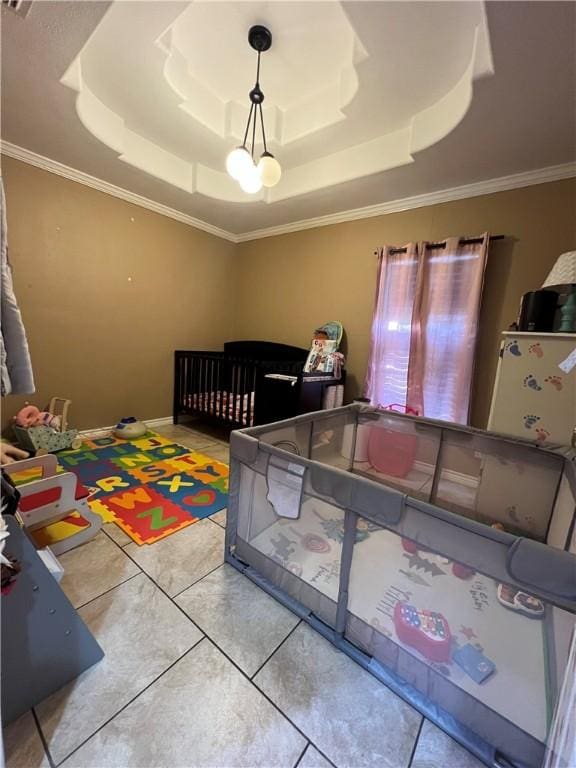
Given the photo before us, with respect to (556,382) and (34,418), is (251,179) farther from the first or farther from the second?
(34,418)

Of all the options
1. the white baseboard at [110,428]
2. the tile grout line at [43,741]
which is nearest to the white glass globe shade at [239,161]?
the tile grout line at [43,741]

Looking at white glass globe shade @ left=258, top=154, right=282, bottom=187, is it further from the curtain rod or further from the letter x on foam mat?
the letter x on foam mat

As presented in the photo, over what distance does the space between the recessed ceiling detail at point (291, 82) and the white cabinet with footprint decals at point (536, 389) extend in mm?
1352

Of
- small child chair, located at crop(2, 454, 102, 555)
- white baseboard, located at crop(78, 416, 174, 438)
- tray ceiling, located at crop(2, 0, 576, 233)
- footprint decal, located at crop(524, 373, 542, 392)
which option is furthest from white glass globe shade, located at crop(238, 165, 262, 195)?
white baseboard, located at crop(78, 416, 174, 438)

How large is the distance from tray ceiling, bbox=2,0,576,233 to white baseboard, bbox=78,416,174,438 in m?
2.27

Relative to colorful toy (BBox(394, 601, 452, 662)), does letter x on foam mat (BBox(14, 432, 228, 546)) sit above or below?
below

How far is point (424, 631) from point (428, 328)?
85.7 inches

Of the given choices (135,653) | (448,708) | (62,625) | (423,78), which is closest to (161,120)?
(423,78)

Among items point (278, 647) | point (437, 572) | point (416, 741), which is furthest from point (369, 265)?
point (416, 741)

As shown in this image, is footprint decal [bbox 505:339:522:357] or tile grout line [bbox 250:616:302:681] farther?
footprint decal [bbox 505:339:522:357]

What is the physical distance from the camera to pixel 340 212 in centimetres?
301

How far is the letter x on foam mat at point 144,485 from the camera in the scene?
1.59m

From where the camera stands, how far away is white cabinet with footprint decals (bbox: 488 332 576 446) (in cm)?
158

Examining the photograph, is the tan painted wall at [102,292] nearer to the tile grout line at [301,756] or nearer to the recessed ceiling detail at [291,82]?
the recessed ceiling detail at [291,82]
